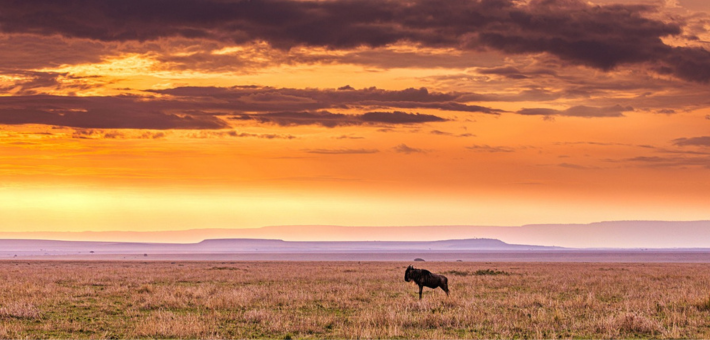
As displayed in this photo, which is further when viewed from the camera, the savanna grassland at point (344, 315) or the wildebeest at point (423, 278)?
the wildebeest at point (423, 278)

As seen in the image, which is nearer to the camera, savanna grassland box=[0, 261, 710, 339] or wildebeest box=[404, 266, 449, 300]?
savanna grassland box=[0, 261, 710, 339]

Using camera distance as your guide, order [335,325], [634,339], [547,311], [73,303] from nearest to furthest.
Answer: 1. [634,339]
2. [335,325]
3. [547,311]
4. [73,303]

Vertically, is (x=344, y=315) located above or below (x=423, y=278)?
below

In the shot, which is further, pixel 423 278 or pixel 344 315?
pixel 423 278

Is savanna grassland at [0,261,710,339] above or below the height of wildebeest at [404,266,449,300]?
below

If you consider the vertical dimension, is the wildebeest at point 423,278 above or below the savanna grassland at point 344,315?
above

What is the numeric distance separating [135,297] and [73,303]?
2499 mm

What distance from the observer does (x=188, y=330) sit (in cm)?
1608

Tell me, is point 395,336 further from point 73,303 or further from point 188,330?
point 73,303

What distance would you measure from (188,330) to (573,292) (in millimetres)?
18825

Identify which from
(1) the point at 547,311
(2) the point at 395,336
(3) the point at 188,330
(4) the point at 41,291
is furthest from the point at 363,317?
(4) the point at 41,291

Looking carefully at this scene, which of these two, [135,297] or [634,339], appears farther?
[135,297]

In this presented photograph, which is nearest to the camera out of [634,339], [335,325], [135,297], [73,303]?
[634,339]

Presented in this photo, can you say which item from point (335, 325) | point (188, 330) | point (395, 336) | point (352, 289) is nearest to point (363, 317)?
point (335, 325)
